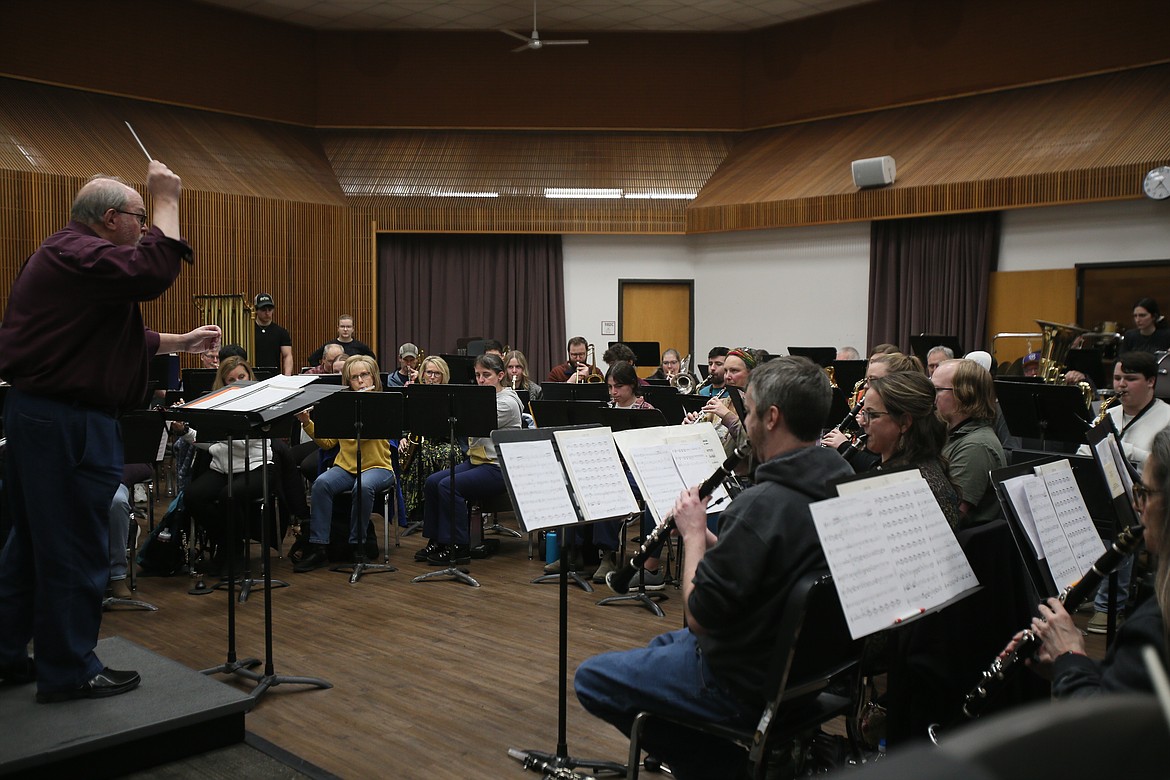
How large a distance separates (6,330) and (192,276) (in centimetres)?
963

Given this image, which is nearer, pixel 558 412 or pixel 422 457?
pixel 558 412

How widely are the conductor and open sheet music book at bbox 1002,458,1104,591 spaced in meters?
2.65

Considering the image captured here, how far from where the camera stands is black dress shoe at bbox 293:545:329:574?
20.8ft

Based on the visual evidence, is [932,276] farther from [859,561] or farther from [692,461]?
[859,561]

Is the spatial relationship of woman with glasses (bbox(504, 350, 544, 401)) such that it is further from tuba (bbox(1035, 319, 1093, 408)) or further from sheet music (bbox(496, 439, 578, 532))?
sheet music (bbox(496, 439, 578, 532))

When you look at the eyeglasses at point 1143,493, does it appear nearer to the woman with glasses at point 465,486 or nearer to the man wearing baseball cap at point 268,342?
the woman with glasses at point 465,486

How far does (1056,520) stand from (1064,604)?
0.36 meters

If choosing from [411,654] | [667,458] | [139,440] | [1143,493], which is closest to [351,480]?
[139,440]

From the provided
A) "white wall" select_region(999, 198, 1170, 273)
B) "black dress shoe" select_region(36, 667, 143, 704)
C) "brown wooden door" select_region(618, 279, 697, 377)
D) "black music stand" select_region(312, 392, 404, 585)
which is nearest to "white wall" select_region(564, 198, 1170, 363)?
"white wall" select_region(999, 198, 1170, 273)

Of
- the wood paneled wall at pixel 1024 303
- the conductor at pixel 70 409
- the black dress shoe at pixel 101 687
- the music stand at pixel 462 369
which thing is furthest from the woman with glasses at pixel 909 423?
the wood paneled wall at pixel 1024 303

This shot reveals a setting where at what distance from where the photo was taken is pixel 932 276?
11.9 metres

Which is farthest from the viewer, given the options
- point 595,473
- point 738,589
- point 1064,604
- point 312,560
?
point 312,560

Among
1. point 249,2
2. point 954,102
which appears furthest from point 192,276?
point 954,102

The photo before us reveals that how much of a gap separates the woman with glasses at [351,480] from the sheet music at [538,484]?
121 inches
